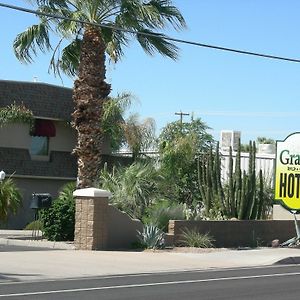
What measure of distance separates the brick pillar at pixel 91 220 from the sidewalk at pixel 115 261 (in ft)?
2.30

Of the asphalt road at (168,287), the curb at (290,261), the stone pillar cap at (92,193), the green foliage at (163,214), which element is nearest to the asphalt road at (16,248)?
the stone pillar cap at (92,193)

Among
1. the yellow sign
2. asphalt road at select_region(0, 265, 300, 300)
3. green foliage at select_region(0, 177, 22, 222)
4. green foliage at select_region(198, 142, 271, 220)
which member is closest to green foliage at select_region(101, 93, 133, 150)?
green foliage at select_region(198, 142, 271, 220)

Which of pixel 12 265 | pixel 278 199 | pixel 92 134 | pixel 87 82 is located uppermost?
pixel 87 82

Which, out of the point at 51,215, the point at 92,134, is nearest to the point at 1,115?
the point at 92,134

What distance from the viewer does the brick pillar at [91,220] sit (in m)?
23.5

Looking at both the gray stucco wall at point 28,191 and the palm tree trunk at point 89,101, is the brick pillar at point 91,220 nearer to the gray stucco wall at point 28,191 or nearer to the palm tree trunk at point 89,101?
the palm tree trunk at point 89,101

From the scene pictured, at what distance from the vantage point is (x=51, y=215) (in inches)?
985

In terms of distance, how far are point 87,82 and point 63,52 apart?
111 inches

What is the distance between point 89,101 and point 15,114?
6.80 m

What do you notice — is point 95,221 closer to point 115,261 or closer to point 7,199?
point 115,261

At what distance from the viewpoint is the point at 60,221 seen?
24.9 meters

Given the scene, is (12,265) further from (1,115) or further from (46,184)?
(46,184)

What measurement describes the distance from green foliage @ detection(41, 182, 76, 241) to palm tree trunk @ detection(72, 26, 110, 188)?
95.6 inches

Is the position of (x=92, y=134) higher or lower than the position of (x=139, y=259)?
higher
